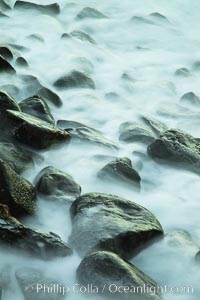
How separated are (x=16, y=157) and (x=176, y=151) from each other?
137 centimetres

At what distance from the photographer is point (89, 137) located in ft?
15.8

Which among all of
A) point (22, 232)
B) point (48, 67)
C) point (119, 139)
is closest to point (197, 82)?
point (48, 67)

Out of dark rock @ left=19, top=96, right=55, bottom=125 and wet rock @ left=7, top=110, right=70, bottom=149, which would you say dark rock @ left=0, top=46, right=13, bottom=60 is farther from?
wet rock @ left=7, top=110, right=70, bottom=149

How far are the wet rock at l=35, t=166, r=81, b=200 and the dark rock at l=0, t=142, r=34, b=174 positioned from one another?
15 cm

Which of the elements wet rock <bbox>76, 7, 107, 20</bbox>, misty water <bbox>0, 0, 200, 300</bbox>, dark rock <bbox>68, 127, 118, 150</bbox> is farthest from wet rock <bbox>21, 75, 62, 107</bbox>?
wet rock <bbox>76, 7, 107, 20</bbox>

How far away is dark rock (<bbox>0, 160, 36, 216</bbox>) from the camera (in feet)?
11.3

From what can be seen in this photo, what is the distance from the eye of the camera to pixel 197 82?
7.06m

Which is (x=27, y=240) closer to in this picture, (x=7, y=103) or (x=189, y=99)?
(x=7, y=103)

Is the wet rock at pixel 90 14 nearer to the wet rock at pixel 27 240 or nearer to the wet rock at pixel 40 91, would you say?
the wet rock at pixel 40 91

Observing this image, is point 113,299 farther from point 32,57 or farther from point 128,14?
point 128,14

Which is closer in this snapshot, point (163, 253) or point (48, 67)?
point (163, 253)

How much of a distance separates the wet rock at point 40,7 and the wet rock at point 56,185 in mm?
5119

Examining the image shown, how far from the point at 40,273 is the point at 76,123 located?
2.15m

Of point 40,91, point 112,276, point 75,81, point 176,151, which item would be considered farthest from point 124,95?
point 112,276
